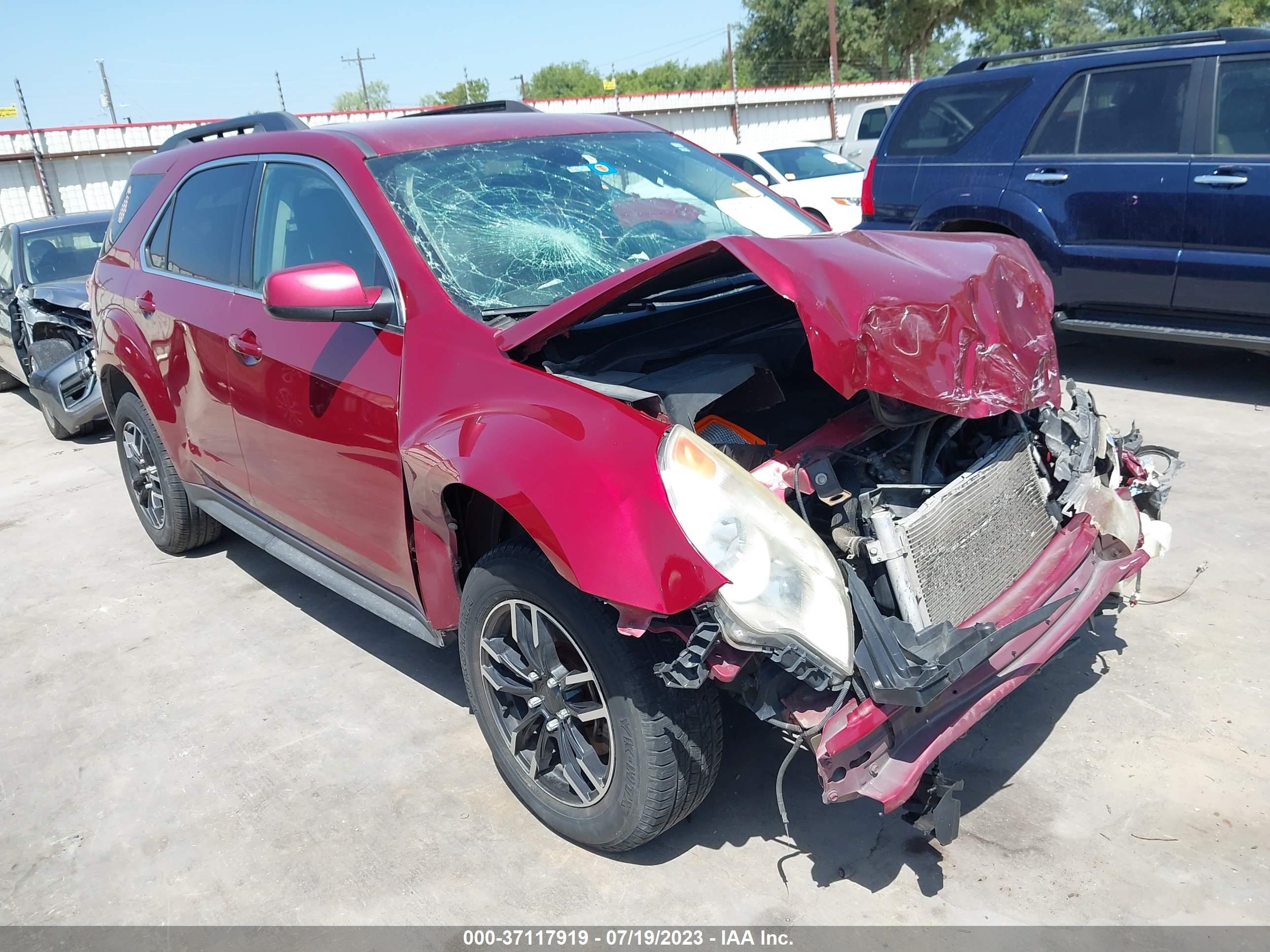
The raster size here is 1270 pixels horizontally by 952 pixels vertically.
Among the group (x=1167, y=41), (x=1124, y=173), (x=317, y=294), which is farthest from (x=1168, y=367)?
(x=317, y=294)

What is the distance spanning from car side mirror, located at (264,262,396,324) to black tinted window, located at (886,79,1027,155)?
5314 millimetres

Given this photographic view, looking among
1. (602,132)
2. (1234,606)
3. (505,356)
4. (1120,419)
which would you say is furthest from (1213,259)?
(505,356)

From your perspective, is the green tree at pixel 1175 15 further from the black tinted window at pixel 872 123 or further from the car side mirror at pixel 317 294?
the car side mirror at pixel 317 294

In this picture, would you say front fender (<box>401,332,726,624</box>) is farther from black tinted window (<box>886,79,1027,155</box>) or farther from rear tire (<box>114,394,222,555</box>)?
black tinted window (<box>886,79,1027,155</box>)

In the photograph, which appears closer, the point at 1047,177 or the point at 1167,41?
the point at 1167,41

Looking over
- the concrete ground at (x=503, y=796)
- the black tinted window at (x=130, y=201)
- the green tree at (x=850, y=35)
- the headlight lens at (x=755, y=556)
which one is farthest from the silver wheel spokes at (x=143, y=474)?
the green tree at (x=850, y=35)

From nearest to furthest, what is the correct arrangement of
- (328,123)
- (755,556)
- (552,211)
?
(755,556) < (552,211) < (328,123)

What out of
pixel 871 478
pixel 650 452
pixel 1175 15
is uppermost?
pixel 1175 15

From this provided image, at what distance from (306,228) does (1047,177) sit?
4875 millimetres

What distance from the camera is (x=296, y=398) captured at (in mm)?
3398

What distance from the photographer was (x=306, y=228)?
3.52 metres

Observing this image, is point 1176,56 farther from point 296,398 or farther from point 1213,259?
point 296,398

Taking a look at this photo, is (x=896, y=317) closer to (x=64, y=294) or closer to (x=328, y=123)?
(x=64, y=294)

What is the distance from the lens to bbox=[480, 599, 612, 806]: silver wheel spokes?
8.52 ft
